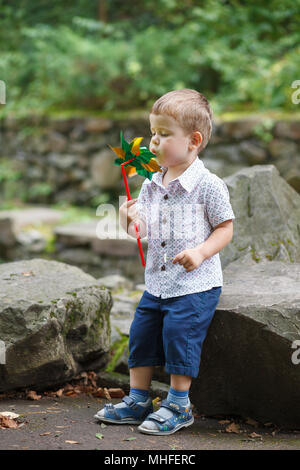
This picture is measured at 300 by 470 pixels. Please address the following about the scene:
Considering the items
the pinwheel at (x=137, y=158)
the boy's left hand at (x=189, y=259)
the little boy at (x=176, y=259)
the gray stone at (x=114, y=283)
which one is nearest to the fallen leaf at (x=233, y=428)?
the little boy at (x=176, y=259)

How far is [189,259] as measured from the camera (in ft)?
7.57

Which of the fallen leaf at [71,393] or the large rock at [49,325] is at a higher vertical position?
the large rock at [49,325]

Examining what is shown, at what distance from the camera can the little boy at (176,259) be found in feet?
7.88

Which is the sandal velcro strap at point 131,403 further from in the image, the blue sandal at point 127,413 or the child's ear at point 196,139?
the child's ear at point 196,139

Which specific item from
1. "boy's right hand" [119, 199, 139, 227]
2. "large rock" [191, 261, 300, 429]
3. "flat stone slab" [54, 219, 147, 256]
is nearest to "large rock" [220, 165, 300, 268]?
"large rock" [191, 261, 300, 429]

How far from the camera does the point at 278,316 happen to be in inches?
95.1

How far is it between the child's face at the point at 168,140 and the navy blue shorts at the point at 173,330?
2.01ft

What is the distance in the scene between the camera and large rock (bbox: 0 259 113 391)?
8.77 ft

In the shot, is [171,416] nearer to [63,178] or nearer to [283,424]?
[283,424]

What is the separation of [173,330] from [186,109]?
3.10ft

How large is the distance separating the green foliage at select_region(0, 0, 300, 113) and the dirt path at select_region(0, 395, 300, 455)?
5456 millimetres

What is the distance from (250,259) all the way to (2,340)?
1.42 metres

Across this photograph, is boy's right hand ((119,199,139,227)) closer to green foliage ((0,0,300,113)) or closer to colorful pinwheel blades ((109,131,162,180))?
colorful pinwheel blades ((109,131,162,180))
